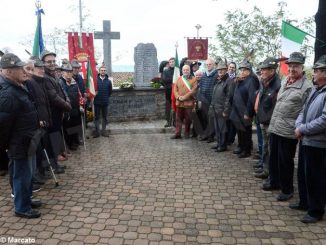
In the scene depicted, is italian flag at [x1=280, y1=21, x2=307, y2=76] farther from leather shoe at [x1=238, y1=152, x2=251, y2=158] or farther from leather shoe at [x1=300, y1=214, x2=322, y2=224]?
leather shoe at [x1=300, y1=214, x2=322, y2=224]

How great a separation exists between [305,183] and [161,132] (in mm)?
5659

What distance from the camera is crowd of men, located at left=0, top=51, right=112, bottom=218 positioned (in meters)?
3.82

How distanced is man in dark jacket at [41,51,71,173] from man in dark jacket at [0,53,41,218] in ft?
5.17

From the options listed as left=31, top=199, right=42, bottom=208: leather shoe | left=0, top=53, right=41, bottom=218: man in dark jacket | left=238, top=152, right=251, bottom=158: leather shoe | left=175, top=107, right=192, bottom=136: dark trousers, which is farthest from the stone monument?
left=0, top=53, right=41, bottom=218: man in dark jacket

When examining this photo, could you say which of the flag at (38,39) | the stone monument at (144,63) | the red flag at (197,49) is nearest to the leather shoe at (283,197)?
the flag at (38,39)

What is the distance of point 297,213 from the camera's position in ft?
13.8

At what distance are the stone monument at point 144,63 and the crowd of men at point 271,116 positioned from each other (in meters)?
3.12

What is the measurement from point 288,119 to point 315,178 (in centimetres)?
85

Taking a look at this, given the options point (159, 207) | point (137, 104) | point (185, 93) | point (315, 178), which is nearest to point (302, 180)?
point (315, 178)

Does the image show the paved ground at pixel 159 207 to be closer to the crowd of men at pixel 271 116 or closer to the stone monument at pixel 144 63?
the crowd of men at pixel 271 116

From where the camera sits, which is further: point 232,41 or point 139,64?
point 232,41

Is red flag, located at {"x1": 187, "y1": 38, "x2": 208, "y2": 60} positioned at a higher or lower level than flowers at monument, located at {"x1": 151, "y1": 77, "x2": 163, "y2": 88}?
higher

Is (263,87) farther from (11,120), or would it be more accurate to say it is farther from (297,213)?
(11,120)

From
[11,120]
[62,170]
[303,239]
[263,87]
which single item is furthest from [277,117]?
[62,170]
